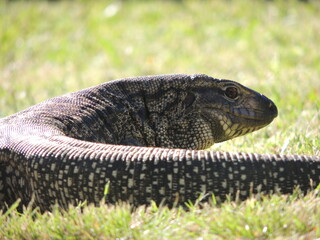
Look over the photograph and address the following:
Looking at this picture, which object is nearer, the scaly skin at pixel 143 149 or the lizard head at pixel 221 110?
the scaly skin at pixel 143 149

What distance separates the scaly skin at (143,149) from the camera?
348cm

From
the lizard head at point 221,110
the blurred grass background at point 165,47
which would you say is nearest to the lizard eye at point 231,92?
the lizard head at point 221,110

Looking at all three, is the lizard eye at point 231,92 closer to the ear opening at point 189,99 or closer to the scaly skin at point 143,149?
the scaly skin at point 143,149

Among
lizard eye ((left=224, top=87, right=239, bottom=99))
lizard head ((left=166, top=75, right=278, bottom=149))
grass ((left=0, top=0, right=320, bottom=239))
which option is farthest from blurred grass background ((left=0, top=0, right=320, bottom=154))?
lizard eye ((left=224, top=87, right=239, bottom=99))

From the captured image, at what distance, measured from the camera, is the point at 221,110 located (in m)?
5.50

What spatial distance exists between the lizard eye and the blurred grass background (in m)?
0.85

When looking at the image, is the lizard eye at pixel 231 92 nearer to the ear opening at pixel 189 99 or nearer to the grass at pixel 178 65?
the ear opening at pixel 189 99

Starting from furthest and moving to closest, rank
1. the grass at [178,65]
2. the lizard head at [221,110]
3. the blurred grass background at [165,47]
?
the blurred grass background at [165,47] → the lizard head at [221,110] → the grass at [178,65]

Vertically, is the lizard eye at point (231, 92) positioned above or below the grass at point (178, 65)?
above

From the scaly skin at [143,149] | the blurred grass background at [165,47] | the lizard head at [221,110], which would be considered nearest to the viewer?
the scaly skin at [143,149]

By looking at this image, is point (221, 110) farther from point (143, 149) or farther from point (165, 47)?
point (165, 47)

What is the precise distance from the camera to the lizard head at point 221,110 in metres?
5.49

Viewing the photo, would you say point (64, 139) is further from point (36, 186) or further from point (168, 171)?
point (168, 171)

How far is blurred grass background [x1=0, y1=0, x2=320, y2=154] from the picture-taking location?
8875mm
